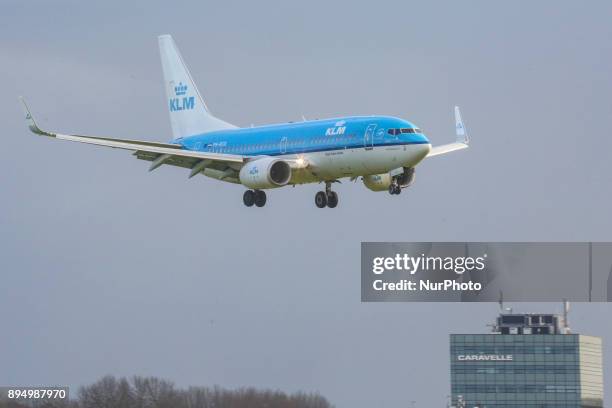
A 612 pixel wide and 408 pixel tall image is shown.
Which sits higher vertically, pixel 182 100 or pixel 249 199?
pixel 182 100

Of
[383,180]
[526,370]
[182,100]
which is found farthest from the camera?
[526,370]

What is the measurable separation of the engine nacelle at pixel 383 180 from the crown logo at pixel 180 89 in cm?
2435

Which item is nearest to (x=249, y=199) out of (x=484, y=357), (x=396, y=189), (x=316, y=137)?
(x=316, y=137)

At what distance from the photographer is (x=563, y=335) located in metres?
177

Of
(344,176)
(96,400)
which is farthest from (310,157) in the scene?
(96,400)

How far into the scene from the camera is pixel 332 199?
107 meters

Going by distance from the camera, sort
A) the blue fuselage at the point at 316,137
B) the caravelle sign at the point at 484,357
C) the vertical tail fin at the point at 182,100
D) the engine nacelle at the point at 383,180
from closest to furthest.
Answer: the blue fuselage at the point at 316,137 < the engine nacelle at the point at 383,180 < the vertical tail fin at the point at 182,100 < the caravelle sign at the point at 484,357

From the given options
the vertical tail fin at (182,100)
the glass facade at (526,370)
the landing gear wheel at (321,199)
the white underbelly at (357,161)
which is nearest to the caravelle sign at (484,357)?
the glass facade at (526,370)

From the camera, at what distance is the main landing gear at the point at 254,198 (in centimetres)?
10794

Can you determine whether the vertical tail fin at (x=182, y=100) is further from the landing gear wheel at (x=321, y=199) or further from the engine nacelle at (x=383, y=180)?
the engine nacelle at (x=383, y=180)

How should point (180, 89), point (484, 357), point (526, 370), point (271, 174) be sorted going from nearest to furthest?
point (271, 174), point (180, 89), point (526, 370), point (484, 357)

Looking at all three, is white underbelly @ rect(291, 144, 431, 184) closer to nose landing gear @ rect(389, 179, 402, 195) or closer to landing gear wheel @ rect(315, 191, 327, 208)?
nose landing gear @ rect(389, 179, 402, 195)

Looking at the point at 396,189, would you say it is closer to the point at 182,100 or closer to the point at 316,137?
the point at 316,137

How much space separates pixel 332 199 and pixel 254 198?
4.92 meters
